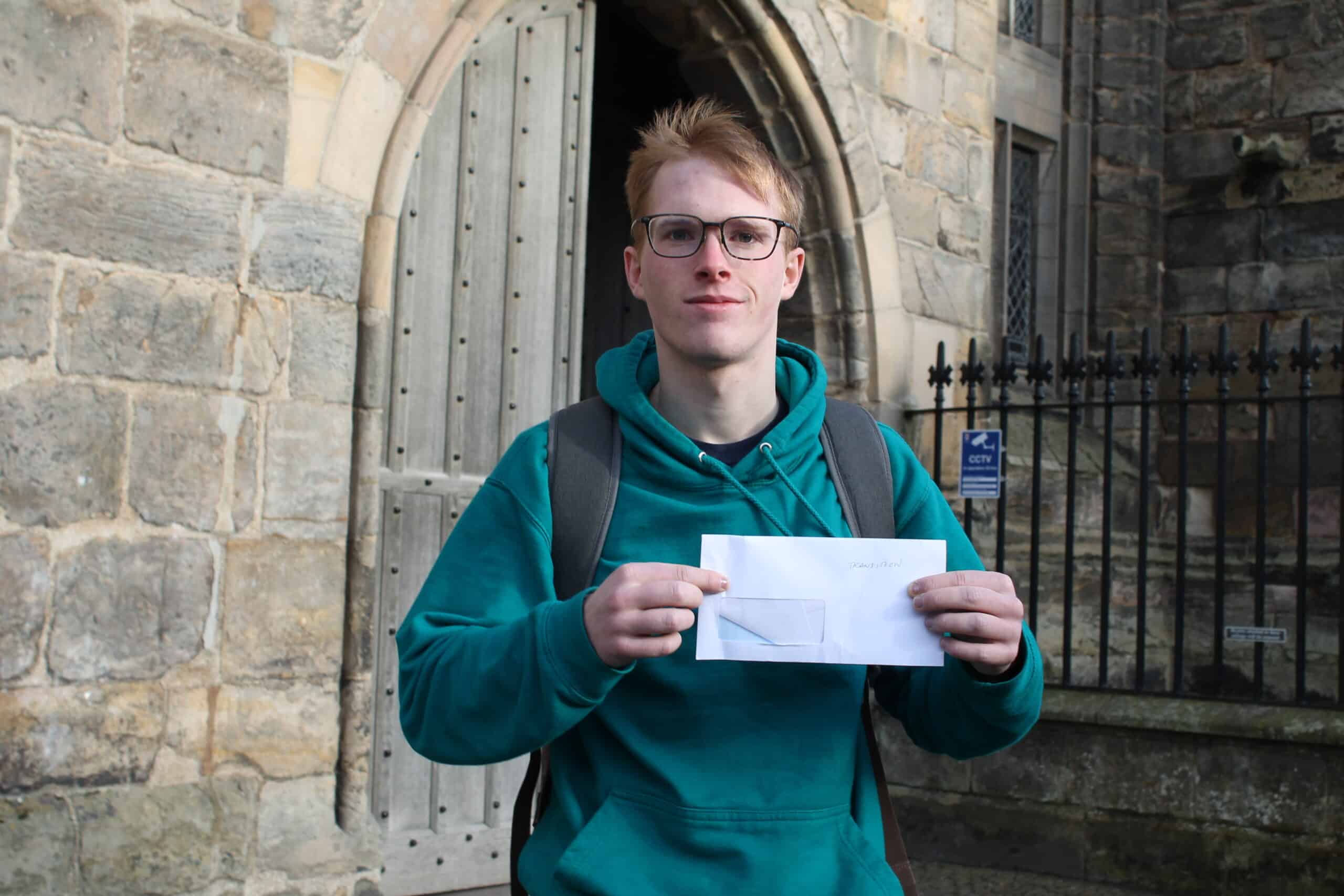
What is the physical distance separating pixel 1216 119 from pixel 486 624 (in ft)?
26.8

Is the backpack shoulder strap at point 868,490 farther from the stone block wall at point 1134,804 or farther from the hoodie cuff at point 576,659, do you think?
the stone block wall at point 1134,804

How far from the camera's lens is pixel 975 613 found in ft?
4.85

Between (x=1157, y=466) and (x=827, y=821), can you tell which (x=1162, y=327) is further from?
(x=827, y=821)

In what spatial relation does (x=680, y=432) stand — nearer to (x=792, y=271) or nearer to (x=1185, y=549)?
(x=792, y=271)

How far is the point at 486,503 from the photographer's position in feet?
5.32

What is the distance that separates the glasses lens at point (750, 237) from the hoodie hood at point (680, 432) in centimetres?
20

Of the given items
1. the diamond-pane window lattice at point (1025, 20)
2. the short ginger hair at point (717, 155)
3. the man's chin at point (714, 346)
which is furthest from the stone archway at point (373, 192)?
the diamond-pane window lattice at point (1025, 20)

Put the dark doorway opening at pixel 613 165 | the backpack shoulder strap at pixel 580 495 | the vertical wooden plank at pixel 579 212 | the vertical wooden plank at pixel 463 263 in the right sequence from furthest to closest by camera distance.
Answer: the dark doorway opening at pixel 613 165 < the vertical wooden plank at pixel 579 212 < the vertical wooden plank at pixel 463 263 < the backpack shoulder strap at pixel 580 495

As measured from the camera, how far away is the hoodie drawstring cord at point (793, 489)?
1634mm

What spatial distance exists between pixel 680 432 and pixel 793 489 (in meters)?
0.16

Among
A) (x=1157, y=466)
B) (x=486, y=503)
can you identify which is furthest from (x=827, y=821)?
(x=1157, y=466)

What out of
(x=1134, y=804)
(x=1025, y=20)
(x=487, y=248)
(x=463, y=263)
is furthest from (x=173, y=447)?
(x=1025, y=20)

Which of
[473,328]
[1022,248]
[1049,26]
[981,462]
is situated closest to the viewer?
[473,328]

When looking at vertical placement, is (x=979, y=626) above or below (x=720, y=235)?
below
